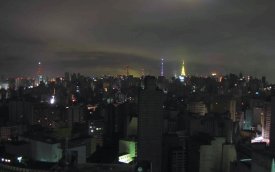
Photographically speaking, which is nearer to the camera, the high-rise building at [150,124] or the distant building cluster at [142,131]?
the distant building cluster at [142,131]

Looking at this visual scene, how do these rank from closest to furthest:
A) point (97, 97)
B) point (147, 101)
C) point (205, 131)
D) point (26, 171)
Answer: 1. point (26, 171)
2. point (147, 101)
3. point (205, 131)
4. point (97, 97)

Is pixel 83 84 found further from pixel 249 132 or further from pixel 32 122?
pixel 249 132

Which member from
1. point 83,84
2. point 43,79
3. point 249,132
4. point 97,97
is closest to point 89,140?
point 249,132

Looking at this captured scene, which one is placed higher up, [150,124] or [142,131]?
[150,124]

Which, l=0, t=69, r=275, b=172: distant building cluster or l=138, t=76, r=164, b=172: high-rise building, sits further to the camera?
l=138, t=76, r=164, b=172: high-rise building
